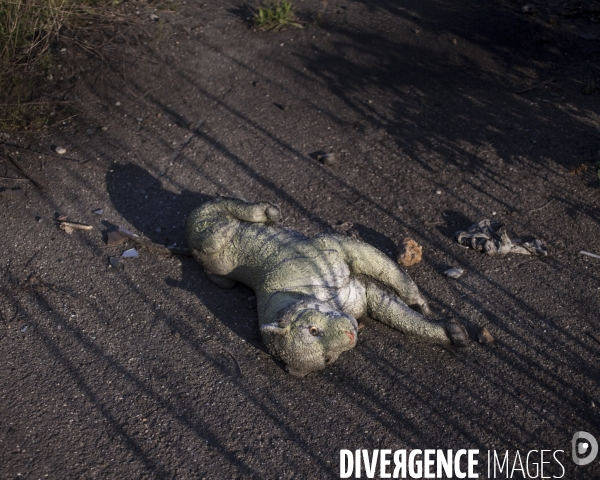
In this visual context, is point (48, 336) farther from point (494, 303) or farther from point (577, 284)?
point (577, 284)

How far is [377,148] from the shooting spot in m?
6.46

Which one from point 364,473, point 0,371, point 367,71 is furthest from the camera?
point 367,71

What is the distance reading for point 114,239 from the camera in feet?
17.9

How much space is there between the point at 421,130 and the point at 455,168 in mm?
722

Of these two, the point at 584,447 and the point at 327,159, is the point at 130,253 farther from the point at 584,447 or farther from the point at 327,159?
the point at 584,447

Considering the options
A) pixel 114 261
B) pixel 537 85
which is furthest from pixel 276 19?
pixel 114 261

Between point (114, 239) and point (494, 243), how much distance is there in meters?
3.31

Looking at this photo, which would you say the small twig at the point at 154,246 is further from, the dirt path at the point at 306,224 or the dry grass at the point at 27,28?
the dry grass at the point at 27,28

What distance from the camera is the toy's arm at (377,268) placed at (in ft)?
15.1

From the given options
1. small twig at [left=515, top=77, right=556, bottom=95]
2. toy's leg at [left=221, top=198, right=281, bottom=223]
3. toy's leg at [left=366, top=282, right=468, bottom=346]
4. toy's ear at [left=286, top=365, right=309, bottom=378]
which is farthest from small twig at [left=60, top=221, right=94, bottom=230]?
small twig at [left=515, top=77, right=556, bottom=95]

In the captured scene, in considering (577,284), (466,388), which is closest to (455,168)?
(577,284)

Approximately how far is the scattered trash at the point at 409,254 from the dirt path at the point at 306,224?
0.10 meters

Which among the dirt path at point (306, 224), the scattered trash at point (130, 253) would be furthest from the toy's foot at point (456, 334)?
the scattered trash at point (130, 253)

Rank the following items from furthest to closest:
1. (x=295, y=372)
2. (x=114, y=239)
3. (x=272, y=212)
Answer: (x=114, y=239) < (x=272, y=212) < (x=295, y=372)
